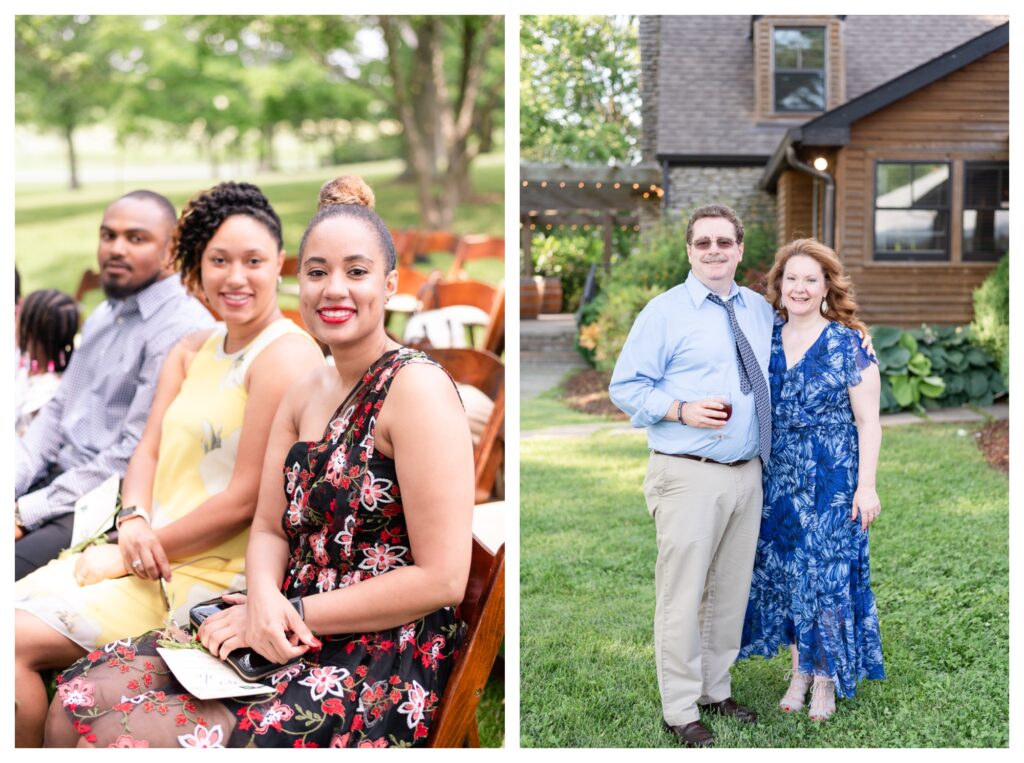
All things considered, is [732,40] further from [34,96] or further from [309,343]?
[34,96]

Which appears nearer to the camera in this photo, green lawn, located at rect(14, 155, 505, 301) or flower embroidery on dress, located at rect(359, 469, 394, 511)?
flower embroidery on dress, located at rect(359, 469, 394, 511)

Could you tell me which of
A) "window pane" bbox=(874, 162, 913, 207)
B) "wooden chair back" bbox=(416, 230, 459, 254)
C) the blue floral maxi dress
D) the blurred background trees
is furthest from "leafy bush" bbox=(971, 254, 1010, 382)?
the blurred background trees

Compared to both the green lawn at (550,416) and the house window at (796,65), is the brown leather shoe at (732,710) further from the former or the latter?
the house window at (796,65)

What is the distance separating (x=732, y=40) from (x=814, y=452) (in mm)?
11252

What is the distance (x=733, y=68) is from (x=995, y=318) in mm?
5477

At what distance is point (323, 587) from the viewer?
214 cm

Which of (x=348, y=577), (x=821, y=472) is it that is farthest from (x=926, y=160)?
(x=348, y=577)

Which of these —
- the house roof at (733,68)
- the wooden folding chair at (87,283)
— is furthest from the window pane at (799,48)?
the wooden folding chair at (87,283)

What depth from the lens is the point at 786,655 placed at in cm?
359

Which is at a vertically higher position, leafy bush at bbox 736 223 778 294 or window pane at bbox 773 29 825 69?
window pane at bbox 773 29 825 69

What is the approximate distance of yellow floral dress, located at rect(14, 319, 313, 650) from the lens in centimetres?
245

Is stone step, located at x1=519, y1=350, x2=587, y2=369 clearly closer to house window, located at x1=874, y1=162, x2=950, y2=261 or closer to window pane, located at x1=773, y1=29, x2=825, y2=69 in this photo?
house window, located at x1=874, y1=162, x2=950, y2=261

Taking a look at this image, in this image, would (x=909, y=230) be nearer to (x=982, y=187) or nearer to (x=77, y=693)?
(x=982, y=187)

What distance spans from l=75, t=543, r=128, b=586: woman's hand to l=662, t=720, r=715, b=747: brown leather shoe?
1.63 metres
